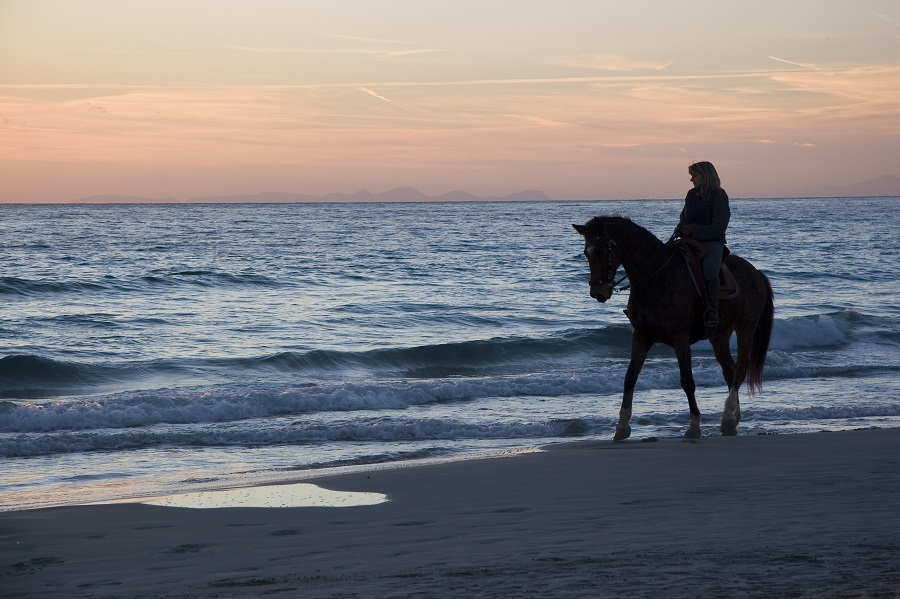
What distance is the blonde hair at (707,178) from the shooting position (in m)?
8.96

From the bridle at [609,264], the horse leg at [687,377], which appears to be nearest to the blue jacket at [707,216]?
the bridle at [609,264]

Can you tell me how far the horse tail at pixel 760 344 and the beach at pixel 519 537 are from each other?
2.36 m

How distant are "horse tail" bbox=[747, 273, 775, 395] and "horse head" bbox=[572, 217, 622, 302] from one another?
2476 mm

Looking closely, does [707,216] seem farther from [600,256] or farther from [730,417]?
[730,417]

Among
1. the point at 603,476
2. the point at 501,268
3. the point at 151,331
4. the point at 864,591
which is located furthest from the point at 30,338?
the point at 501,268

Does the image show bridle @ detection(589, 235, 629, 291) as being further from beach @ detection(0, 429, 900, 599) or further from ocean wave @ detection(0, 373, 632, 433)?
ocean wave @ detection(0, 373, 632, 433)

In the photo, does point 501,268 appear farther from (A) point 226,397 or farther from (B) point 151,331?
(A) point 226,397

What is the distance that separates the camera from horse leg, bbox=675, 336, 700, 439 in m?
8.91

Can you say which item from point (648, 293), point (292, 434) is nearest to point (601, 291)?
point (648, 293)

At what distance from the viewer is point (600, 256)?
27.7 feet

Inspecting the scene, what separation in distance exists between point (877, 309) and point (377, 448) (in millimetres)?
19265

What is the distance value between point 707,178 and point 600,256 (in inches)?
57.4

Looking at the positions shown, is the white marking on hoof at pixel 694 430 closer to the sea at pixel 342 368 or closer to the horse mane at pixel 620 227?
the sea at pixel 342 368

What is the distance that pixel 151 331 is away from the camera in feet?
64.7
